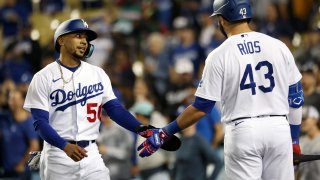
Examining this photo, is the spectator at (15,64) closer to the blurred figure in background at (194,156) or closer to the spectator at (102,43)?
the spectator at (102,43)

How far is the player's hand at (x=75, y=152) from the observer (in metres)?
8.80

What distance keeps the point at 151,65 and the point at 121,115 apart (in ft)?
25.5

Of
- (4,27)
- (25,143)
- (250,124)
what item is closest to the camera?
(250,124)

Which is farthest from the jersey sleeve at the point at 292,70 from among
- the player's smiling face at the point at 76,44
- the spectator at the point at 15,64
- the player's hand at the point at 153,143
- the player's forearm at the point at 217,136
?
the spectator at the point at 15,64

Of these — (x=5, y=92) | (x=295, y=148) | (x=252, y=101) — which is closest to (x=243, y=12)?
(x=252, y=101)

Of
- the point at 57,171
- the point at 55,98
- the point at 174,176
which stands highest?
the point at 55,98

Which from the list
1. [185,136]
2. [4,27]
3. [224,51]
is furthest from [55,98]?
[4,27]

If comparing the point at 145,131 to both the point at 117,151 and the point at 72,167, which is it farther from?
the point at 117,151

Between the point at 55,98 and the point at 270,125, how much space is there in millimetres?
1898

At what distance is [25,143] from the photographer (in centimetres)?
1418

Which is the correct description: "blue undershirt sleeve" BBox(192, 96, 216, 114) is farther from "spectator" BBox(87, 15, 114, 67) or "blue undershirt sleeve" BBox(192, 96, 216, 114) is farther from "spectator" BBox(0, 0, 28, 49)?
"spectator" BBox(0, 0, 28, 49)

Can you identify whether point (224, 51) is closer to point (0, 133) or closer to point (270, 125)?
point (270, 125)

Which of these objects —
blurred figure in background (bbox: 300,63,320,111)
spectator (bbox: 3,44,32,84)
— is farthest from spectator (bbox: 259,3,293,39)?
spectator (bbox: 3,44,32,84)

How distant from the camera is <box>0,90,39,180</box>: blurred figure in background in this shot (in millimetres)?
13961
